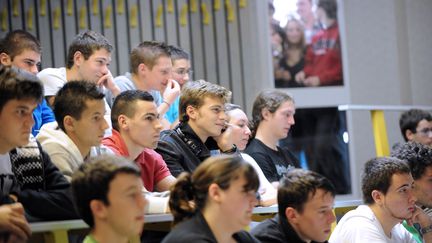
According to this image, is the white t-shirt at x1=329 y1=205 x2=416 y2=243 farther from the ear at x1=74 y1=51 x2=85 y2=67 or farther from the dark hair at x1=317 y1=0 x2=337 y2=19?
the dark hair at x1=317 y1=0 x2=337 y2=19

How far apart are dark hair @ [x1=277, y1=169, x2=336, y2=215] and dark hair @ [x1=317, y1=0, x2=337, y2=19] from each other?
13.7 feet

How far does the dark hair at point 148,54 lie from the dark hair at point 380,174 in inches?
61.0

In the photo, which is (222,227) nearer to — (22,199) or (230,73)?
(22,199)

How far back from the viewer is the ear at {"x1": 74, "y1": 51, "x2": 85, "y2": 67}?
4434 mm

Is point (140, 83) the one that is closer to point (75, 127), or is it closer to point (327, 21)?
point (75, 127)

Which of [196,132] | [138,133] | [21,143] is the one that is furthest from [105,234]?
[196,132]

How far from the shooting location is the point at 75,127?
320 centimetres

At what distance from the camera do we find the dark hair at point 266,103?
15.9ft

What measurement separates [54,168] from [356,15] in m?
4.67

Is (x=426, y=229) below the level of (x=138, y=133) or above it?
below

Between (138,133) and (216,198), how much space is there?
3.23ft

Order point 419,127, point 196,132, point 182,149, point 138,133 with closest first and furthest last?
point 138,133 < point 182,149 < point 196,132 < point 419,127

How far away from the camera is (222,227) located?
2.67 meters

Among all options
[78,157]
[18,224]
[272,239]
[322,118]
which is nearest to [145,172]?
[78,157]
